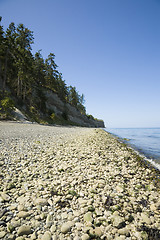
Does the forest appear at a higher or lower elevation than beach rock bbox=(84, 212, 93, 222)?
higher

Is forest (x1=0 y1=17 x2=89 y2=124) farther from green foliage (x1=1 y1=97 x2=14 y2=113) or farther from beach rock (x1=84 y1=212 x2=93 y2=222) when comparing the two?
beach rock (x1=84 y1=212 x2=93 y2=222)

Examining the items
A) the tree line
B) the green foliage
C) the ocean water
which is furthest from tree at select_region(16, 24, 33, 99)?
the ocean water

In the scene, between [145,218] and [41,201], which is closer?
[145,218]

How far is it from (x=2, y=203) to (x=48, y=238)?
1671 mm

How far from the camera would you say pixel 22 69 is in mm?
32656

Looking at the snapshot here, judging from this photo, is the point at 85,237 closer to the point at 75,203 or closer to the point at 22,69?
the point at 75,203

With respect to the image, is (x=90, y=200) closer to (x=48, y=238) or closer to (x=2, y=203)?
Result: (x=48, y=238)

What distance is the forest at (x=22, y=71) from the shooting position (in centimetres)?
2943

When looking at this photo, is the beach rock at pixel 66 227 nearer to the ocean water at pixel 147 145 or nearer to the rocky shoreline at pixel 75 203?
the rocky shoreline at pixel 75 203

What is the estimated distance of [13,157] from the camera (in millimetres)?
5961

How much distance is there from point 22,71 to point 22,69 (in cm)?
105

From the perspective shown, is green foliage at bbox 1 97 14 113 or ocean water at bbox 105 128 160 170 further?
green foliage at bbox 1 97 14 113

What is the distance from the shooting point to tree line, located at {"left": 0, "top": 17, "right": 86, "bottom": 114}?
31.7 m

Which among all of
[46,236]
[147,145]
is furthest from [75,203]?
[147,145]
